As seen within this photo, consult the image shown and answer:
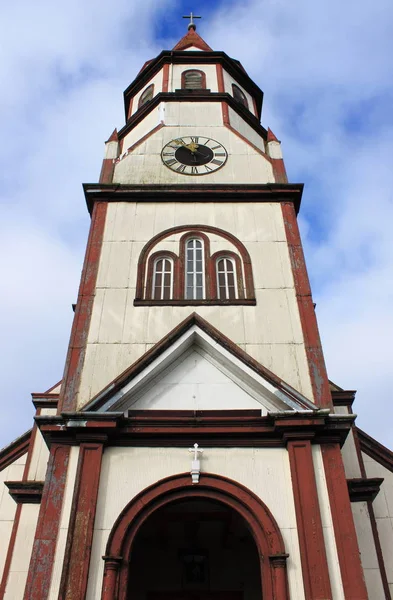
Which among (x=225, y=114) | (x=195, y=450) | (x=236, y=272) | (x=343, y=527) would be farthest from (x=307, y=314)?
(x=225, y=114)

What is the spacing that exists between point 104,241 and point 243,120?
836 centimetres

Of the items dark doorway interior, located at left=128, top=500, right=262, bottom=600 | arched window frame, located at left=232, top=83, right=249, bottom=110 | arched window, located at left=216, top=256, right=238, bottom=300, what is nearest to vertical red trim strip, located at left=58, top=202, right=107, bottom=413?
arched window, located at left=216, top=256, right=238, bottom=300

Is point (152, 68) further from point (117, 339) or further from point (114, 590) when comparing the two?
point (114, 590)

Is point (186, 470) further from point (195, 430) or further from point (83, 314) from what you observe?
point (83, 314)

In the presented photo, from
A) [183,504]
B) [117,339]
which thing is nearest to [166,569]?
[183,504]

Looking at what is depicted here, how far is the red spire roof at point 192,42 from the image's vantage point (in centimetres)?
2425

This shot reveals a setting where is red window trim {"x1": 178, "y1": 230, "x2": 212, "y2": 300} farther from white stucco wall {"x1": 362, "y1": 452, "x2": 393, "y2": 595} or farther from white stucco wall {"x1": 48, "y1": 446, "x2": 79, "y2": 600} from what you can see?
white stucco wall {"x1": 362, "y1": 452, "x2": 393, "y2": 595}

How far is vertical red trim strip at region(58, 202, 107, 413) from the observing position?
11365 millimetres

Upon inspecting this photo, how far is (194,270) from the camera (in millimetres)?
14039

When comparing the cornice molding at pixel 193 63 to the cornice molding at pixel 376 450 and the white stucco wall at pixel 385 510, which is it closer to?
the cornice molding at pixel 376 450

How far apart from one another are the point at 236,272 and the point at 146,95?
11174mm

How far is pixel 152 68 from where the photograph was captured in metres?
22.5

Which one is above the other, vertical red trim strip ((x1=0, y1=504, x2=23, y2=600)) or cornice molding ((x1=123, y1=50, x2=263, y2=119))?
cornice molding ((x1=123, y1=50, x2=263, y2=119))

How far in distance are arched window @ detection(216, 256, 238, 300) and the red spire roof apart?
1338 cm
